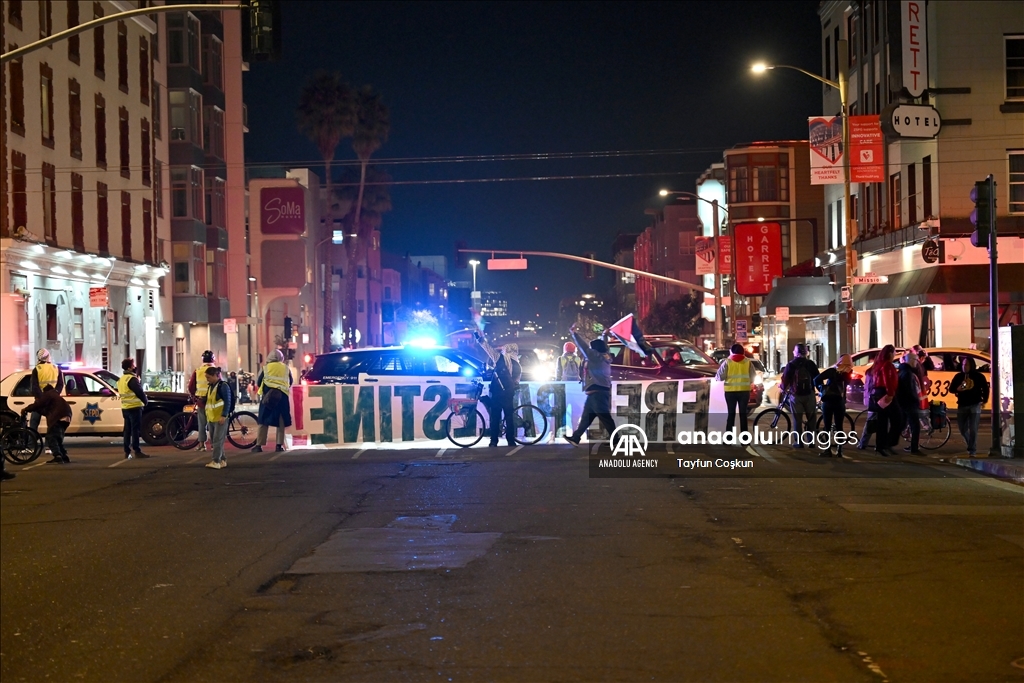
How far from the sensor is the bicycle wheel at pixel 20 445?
20.0 metres

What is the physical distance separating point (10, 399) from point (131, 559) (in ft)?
49.9

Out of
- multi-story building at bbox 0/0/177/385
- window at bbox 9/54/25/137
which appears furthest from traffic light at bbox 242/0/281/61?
window at bbox 9/54/25/137

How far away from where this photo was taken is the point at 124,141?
4306 centimetres

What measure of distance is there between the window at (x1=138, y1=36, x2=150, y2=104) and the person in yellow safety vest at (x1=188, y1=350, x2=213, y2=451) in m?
22.7

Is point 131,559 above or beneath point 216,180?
beneath

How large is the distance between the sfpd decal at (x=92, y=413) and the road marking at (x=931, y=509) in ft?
51.6

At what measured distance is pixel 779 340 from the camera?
2494 inches

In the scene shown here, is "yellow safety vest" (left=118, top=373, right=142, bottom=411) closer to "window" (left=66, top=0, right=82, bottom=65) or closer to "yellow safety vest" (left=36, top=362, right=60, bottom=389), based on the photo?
"yellow safety vest" (left=36, top=362, right=60, bottom=389)

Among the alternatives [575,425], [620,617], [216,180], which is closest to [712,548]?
[620,617]

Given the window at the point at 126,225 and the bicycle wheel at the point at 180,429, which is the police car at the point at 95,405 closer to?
the bicycle wheel at the point at 180,429

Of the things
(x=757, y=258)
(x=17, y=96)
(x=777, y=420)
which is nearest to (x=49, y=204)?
(x=17, y=96)

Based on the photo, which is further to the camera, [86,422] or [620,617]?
[86,422]

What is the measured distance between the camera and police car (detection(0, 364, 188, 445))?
23922mm

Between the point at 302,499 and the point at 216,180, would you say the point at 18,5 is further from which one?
the point at 302,499
